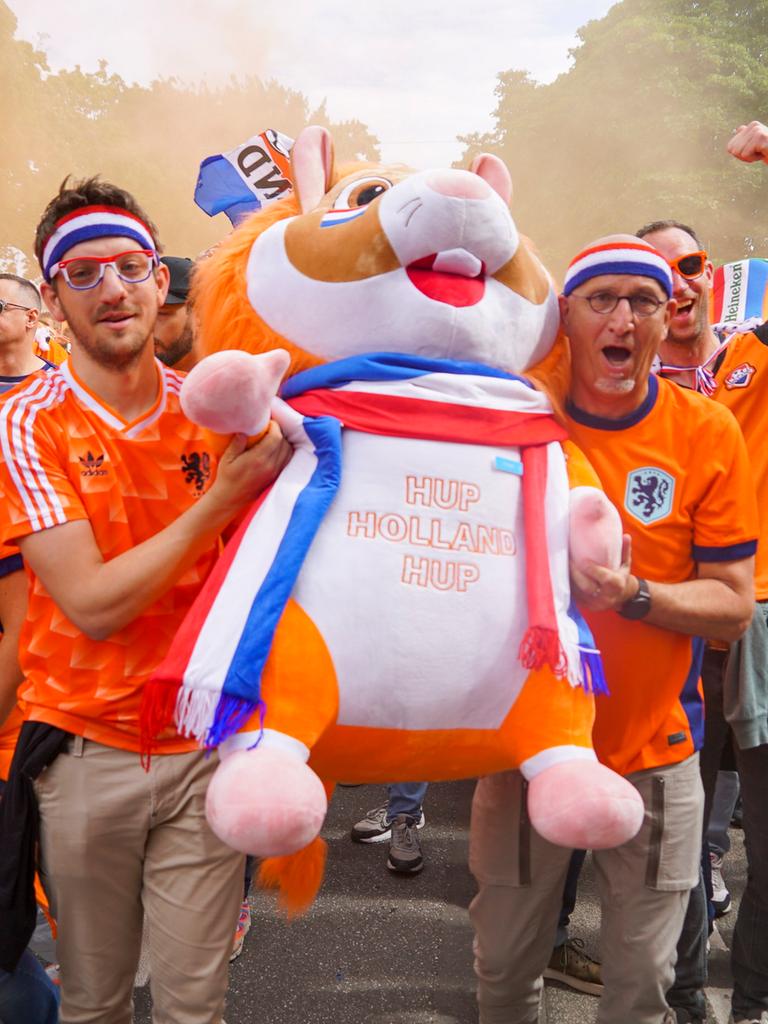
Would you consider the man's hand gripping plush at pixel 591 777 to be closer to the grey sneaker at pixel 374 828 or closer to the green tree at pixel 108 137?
the grey sneaker at pixel 374 828

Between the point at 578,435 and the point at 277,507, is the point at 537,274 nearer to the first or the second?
the point at 578,435

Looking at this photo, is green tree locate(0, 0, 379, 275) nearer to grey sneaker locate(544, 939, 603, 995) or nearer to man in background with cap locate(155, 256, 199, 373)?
man in background with cap locate(155, 256, 199, 373)

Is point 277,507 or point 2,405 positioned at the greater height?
point 2,405

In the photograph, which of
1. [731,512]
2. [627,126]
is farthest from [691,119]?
[731,512]

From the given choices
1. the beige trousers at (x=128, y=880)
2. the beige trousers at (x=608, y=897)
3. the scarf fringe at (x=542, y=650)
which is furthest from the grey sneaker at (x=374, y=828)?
the scarf fringe at (x=542, y=650)

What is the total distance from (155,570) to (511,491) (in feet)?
2.44

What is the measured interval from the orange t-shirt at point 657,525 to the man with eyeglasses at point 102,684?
92 cm

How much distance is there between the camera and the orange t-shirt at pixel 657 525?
1982 millimetres

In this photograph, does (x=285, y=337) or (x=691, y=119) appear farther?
(x=691, y=119)

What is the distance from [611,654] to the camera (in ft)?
6.50

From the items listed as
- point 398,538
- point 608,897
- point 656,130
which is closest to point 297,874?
point 608,897

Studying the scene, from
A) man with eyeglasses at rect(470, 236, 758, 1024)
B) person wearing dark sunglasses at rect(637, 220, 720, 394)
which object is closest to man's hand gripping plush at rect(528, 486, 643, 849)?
man with eyeglasses at rect(470, 236, 758, 1024)

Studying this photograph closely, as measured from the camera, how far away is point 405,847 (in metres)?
3.64

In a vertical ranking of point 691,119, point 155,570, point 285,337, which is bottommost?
point 155,570
